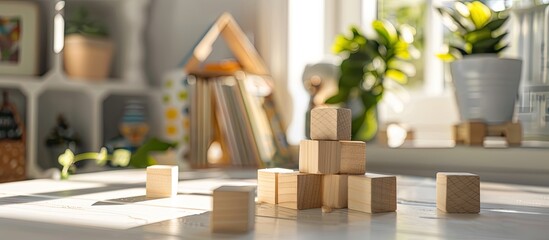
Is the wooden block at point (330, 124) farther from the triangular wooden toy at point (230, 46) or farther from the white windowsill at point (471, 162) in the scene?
the triangular wooden toy at point (230, 46)

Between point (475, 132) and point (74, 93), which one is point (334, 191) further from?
point (74, 93)

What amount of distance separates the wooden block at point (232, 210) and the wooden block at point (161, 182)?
33 cm

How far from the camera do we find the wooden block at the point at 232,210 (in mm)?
668

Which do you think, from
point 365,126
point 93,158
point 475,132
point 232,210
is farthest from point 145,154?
point 232,210

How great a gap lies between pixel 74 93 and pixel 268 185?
122cm

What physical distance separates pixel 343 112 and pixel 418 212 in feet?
0.57

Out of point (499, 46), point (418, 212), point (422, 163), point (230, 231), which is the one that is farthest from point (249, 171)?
point (230, 231)

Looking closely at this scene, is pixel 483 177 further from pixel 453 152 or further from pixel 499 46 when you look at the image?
pixel 499 46

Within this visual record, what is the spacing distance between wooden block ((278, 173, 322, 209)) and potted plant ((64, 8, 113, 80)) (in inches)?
45.6

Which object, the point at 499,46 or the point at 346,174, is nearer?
the point at 346,174

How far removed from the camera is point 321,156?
0.88m

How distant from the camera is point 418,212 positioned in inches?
34.3

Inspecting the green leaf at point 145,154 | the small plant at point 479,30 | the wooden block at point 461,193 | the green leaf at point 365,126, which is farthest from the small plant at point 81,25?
the wooden block at point 461,193

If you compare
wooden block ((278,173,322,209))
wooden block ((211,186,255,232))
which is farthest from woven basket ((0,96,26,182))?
wooden block ((211,186,255,232))
